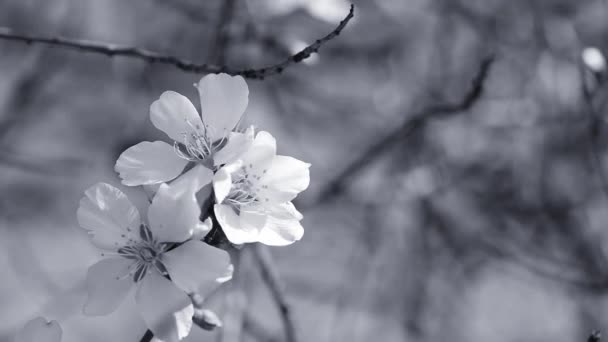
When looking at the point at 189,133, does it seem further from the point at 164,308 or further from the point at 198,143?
the point at 164,308

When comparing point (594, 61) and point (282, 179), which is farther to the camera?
point (594, 61)

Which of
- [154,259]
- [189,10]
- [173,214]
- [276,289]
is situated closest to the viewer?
[173,214]

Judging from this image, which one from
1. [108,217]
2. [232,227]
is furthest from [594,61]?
[108,217]

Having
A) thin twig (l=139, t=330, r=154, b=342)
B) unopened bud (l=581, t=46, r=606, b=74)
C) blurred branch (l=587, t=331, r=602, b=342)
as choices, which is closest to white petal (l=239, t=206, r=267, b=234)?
thin twig (l=139, t=330, r=154, b=342)

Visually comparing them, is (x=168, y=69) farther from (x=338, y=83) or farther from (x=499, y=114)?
(x=499, y=114)

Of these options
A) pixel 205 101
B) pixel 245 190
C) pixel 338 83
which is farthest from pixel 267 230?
pixel 338 83

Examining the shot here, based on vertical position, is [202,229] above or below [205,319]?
above

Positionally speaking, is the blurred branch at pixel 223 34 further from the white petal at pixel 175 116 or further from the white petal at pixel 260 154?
the white petal at pixel 260 154
